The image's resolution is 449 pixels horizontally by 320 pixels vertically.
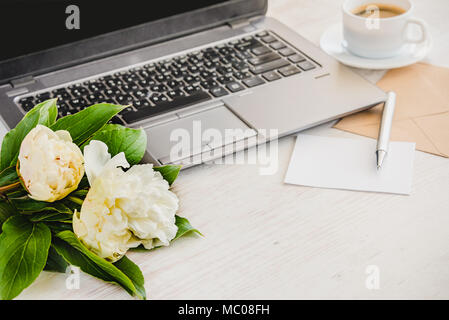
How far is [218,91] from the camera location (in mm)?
803

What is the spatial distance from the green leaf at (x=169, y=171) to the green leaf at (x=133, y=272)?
106 millimetres

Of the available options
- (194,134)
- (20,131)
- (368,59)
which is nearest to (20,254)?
(20,131)

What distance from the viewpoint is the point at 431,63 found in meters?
0.89

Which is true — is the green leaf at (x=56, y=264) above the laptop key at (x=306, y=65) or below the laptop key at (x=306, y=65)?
below

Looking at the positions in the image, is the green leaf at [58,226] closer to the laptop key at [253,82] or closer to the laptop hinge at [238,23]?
the laptop key at [253,82]

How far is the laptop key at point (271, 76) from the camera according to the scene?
823 mm

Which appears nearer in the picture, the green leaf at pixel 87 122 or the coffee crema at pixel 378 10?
the green leaf at pixel 87 122

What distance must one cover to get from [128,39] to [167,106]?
0.65ft

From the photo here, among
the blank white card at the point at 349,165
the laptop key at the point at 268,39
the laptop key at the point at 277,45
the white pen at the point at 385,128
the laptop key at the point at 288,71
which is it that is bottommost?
the blank white card at the point at 349,165

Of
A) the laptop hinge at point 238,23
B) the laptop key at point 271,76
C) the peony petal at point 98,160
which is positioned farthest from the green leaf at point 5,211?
the laptop hinge at point 238,23

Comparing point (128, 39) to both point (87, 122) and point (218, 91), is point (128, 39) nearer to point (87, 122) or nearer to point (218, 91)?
point (218, 91)

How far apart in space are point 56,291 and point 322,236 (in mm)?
283

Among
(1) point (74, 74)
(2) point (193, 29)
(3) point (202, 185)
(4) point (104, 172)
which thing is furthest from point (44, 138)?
(2) point (193, 29)

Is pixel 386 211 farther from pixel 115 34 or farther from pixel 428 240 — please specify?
pixel 115 34
